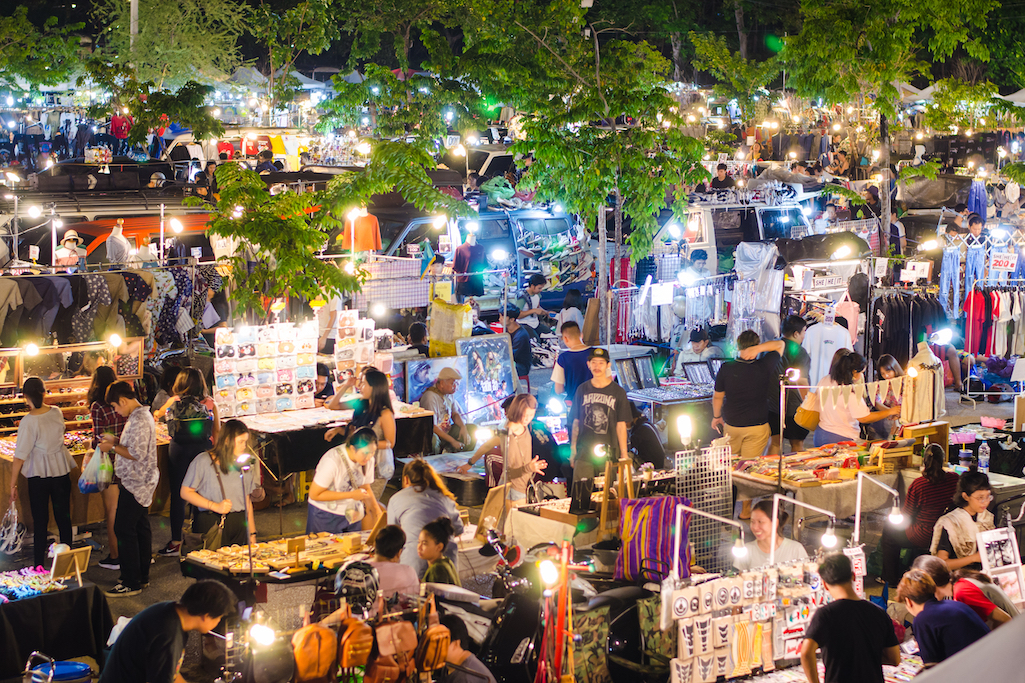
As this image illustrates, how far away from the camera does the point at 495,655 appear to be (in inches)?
235

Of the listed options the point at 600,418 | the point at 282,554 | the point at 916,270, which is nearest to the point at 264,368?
the point at 600,418

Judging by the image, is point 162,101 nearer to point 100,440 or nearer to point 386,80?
point 386,80

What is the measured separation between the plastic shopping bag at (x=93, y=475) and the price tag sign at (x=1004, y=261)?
12.1 meters

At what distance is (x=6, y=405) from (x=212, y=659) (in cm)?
454

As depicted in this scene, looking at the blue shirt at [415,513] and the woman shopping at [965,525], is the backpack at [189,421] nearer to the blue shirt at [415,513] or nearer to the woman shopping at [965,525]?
the blue shirt at [415,513]

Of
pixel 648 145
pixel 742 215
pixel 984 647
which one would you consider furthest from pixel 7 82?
pixel 984 647

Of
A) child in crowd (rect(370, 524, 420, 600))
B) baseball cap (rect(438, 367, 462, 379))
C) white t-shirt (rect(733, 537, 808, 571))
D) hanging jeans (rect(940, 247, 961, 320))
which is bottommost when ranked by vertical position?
white t-shirt (rect(733, 537, 808, 571))

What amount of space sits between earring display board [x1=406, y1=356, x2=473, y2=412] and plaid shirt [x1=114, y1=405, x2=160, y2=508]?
4061mm

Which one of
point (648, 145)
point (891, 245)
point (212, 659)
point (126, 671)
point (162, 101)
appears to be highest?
point (162, 101)

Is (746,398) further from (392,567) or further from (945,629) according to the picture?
(392,567)

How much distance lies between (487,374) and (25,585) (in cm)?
681

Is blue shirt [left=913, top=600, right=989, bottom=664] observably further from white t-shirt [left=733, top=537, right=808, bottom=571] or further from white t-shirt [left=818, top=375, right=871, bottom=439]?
white t-shirt [left=818, top=375, right=871, bottom=439]

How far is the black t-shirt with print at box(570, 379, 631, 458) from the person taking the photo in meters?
8.97

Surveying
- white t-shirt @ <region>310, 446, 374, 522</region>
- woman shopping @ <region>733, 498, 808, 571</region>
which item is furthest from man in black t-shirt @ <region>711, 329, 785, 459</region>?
white t-shirt @ <region>310, 446, 374, 522</region>
